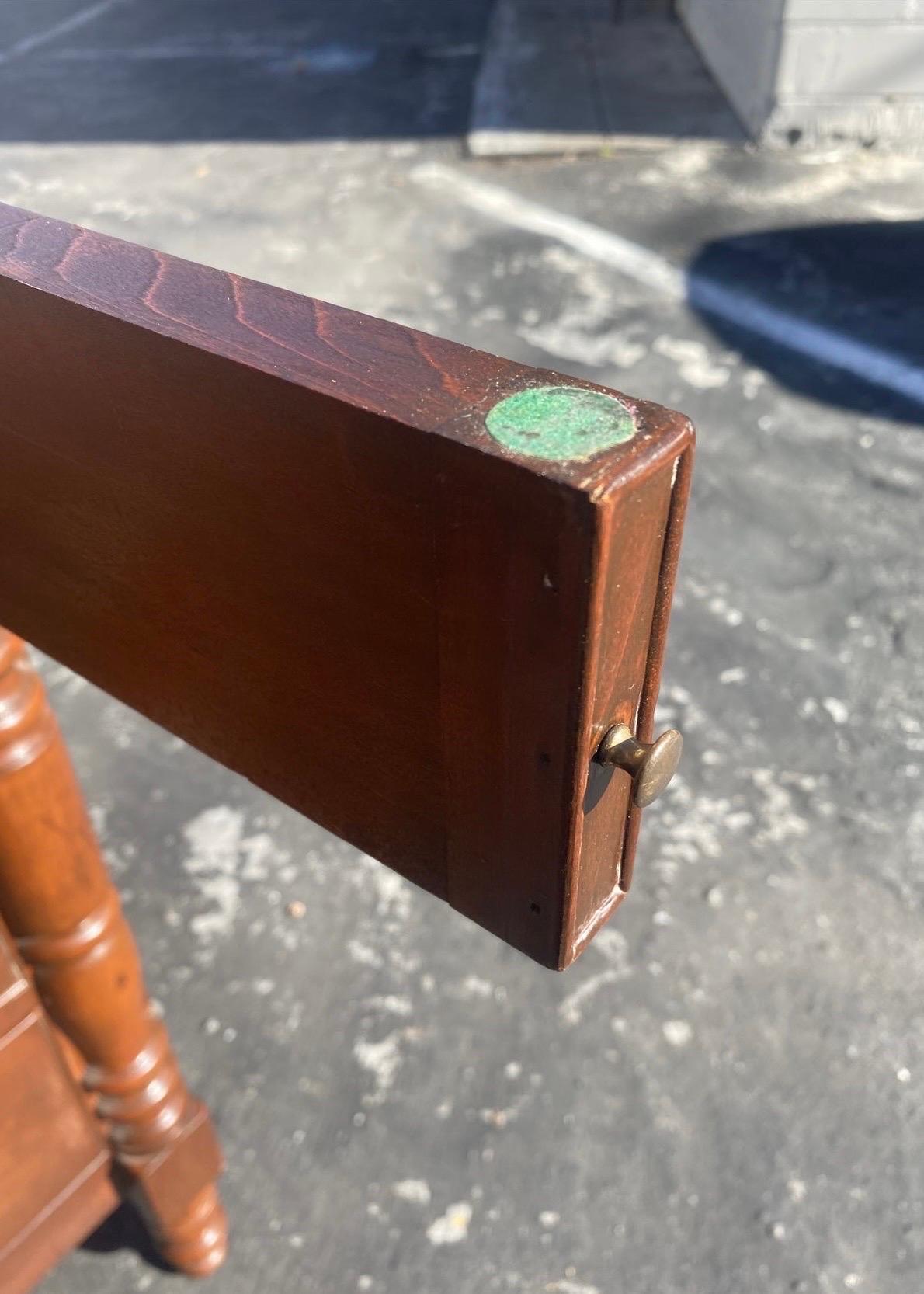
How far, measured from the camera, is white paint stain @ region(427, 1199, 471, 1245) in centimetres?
182

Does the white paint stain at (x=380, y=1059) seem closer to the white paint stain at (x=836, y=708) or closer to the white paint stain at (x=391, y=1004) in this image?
the white paint stain at (x=391, y=1004)

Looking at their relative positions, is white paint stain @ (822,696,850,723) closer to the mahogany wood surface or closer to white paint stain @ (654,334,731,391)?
white paint stain @ (654,334,731,391)

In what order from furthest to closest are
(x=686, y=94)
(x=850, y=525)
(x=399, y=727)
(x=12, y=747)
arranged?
(x=686, y=94), (x=850, y=525), (x=12, y=747), (x=399, y=727)

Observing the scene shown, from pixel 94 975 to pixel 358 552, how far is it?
999 mm

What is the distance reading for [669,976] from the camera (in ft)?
7.14

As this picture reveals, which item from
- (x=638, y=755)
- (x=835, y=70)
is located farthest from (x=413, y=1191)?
(x=835, y=70)

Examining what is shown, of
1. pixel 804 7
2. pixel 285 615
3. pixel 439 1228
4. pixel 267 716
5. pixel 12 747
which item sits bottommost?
pixel 439 1228

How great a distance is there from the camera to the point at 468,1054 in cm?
206

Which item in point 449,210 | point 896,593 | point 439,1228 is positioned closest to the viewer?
point 439,1228

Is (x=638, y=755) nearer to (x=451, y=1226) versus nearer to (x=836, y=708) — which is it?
(x=451, y=1226)

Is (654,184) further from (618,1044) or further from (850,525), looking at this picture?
(618,1044)

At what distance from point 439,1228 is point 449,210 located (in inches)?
194

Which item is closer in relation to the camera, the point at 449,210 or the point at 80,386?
the point at 80,386

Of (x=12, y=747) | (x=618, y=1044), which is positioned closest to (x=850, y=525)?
(x=618, y=1044)
